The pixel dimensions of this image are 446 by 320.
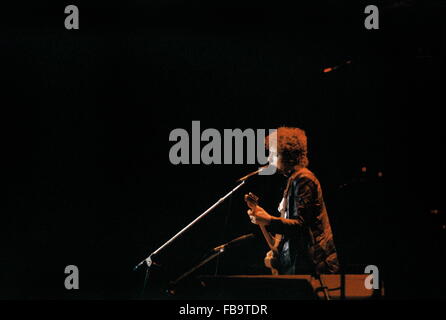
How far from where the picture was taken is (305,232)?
288 cm

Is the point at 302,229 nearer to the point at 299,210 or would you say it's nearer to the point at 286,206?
the point at 299,210

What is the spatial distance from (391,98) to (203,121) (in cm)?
169

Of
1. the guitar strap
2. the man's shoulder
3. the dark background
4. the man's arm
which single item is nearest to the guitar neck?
the guitar strap

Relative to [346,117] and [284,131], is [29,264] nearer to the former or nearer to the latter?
[284,131]

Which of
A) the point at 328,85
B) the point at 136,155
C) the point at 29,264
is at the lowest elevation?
the point at 29,264

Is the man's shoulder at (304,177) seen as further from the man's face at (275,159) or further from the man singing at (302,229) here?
the man's face at (275,159)

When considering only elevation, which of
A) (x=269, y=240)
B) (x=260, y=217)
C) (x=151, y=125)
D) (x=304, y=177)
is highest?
(x=151, y=125)
